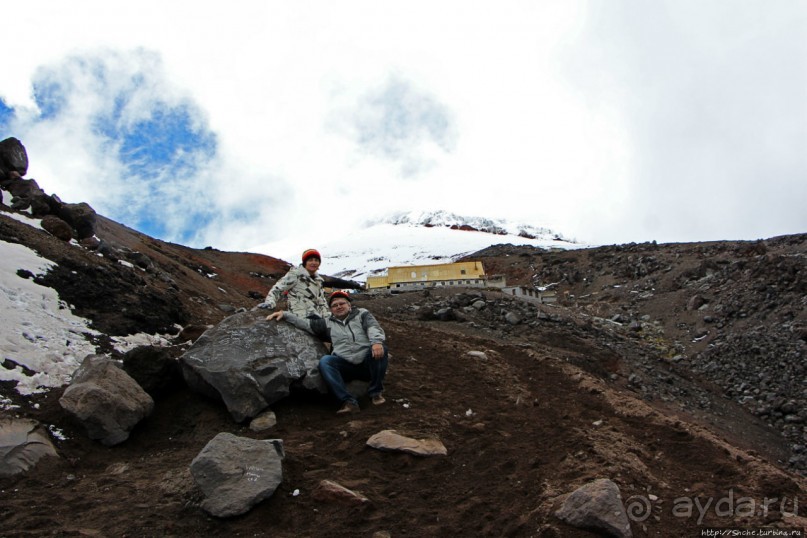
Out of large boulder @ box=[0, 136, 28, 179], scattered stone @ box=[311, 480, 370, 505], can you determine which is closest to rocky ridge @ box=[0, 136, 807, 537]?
scattered stone @ box=[311, 480, 370, 505]

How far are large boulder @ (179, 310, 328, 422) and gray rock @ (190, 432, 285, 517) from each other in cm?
156

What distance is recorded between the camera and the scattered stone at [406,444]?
5914 millimetres

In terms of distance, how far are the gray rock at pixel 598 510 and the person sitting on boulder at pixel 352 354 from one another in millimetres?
3292

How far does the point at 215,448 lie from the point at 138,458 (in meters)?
1.56

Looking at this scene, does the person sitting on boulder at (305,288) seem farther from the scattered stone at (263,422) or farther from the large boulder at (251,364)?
the scattered stone at (263,422)

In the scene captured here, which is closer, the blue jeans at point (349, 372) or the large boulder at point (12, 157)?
the blue jeans at point (349, 372)

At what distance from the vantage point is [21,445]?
5383mm

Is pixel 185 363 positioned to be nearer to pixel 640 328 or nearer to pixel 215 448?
pixel 215 448

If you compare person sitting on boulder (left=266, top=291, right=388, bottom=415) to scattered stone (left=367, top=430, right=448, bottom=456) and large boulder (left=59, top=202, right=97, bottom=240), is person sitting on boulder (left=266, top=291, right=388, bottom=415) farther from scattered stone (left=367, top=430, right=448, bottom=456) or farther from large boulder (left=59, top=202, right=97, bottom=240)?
large boulder (left=59, top=202, right=97, bottom=240)

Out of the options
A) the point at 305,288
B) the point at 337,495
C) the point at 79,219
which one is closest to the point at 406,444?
the point at 337,495

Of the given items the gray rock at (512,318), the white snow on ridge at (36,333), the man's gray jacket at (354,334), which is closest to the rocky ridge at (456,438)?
the white snow on ridge at (36,333)

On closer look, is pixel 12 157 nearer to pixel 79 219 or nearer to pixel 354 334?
pixel 79 219

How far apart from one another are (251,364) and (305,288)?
2.10m

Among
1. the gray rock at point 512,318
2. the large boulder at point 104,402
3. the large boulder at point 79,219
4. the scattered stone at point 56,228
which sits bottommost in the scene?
the large boulder at point 104,402
